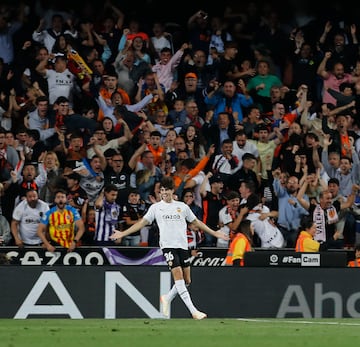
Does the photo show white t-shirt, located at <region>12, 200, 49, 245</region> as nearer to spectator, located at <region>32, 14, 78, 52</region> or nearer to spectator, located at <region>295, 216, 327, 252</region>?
spectator, located at <region>295, 216, 327, 252</region>

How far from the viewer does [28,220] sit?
19656 mm

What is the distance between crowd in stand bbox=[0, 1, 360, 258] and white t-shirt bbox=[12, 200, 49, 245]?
2 cm

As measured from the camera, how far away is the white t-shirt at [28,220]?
1964cm

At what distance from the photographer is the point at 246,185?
2080 cm

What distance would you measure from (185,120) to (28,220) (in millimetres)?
4645

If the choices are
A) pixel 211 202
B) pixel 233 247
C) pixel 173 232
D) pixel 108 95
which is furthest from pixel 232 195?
pixel 173 232

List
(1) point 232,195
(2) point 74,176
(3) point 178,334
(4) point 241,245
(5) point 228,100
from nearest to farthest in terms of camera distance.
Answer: (3) point 178,334 → (4) point 241,245 → (1) point 232,195 → (2) point 74,176 → (5) point 228,100

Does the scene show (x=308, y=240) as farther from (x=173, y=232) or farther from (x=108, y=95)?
(x=108, y=95)

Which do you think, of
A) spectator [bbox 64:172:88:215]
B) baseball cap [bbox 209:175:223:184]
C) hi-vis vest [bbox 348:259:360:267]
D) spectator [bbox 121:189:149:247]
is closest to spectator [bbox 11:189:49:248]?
spectator [bbox 64:172:88:215]

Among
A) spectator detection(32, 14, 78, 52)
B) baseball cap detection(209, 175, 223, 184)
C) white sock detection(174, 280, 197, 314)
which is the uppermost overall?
spectator detection(32, 14, 78, 52)

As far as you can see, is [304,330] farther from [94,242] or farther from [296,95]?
[296,95]

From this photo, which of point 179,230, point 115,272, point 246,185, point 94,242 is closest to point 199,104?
point 246,185

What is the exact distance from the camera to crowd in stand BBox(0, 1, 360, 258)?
67.1 ft

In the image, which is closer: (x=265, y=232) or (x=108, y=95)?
(x=265, y=232)
